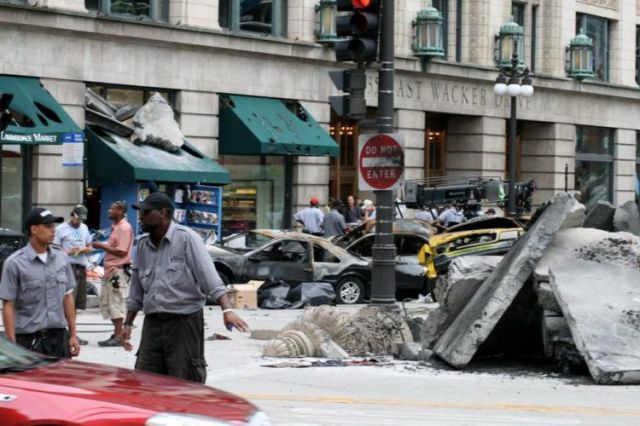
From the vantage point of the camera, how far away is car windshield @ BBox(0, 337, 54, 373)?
8.20m

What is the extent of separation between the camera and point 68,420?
292 inches

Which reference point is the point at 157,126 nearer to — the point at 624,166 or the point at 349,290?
the point at 349,290

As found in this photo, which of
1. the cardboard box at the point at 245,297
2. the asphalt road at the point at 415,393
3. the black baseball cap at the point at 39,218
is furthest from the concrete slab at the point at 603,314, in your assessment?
the cardboard box at the point at 245,297

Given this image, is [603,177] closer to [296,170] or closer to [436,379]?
[296,170]

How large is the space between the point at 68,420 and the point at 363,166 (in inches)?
491

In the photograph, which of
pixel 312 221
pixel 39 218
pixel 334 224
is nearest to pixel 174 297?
pixel 39 218

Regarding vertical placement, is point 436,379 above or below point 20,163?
below

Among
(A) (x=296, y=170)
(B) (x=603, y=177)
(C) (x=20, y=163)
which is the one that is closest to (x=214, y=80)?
(A) (x=296, y=170)

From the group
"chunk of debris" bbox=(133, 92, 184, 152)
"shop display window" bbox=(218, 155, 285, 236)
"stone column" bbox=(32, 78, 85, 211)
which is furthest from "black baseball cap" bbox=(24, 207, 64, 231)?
"shop display window" bbox=(218, 155, 285, 236)

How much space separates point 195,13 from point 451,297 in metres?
20.9

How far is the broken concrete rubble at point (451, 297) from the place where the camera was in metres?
17.3

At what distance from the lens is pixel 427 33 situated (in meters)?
44.0

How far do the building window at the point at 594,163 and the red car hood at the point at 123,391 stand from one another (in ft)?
150

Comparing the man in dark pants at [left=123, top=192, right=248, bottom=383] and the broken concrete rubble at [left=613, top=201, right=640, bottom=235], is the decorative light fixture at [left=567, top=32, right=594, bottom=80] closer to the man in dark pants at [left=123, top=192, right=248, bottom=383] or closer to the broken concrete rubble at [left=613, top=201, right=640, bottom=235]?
the broken concrete rubble at [left=613, top=201, right=640, bottom=235]
